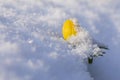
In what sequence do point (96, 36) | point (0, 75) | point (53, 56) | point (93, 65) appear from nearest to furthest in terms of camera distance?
point (0, 75), point (53, 56), point (93, 65), point (96, 36)

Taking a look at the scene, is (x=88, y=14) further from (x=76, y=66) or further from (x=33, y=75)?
(x=33, y=75)

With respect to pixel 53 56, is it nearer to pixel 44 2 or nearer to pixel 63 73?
pixel 63 73

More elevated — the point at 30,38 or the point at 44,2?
the point at 44,2

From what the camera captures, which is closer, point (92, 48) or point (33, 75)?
point (33, 75)

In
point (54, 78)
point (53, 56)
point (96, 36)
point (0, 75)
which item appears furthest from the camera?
point (96, 36)

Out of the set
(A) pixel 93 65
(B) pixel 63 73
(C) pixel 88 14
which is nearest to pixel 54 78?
(B) pixel 63 73

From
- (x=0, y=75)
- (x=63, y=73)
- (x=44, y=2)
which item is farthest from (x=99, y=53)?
(x=44, y=2)

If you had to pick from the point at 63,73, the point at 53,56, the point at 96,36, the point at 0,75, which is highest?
the point at 96,36
